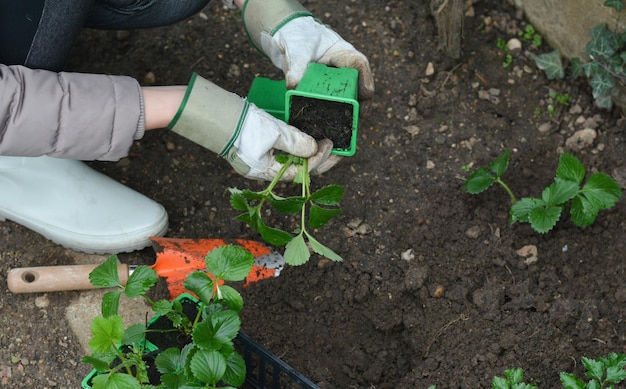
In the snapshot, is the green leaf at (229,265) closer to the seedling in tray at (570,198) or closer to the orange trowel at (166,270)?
the orange trowel at (166,270)

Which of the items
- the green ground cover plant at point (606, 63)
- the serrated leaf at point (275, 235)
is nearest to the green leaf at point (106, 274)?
the serrated leaf at point (275, 235)

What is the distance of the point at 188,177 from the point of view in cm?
221

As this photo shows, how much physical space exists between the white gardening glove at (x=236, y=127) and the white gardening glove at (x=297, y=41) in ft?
0.59

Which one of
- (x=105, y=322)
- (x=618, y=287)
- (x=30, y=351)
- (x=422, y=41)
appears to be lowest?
(x=618, y=287)

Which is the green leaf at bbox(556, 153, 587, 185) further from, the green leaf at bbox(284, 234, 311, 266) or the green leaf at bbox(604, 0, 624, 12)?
the green leaf at bbox(284, 234, 311, 266)

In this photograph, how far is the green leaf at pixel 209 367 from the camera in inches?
54.5

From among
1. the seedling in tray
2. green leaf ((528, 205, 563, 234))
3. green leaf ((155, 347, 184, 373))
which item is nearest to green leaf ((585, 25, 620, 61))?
the seedling in tray

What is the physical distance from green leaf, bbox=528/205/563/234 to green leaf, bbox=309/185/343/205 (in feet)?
1.80

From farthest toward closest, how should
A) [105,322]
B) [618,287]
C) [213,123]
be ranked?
→ [618,287] → [213,123] → [105,322]

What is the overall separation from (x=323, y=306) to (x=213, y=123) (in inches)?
21.8

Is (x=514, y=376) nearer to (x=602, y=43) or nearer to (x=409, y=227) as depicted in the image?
(x=409, y=227)

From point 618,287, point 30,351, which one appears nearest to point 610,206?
point 618,287

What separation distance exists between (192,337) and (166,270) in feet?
1.58

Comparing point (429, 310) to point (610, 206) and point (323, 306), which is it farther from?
point (610, 206)
